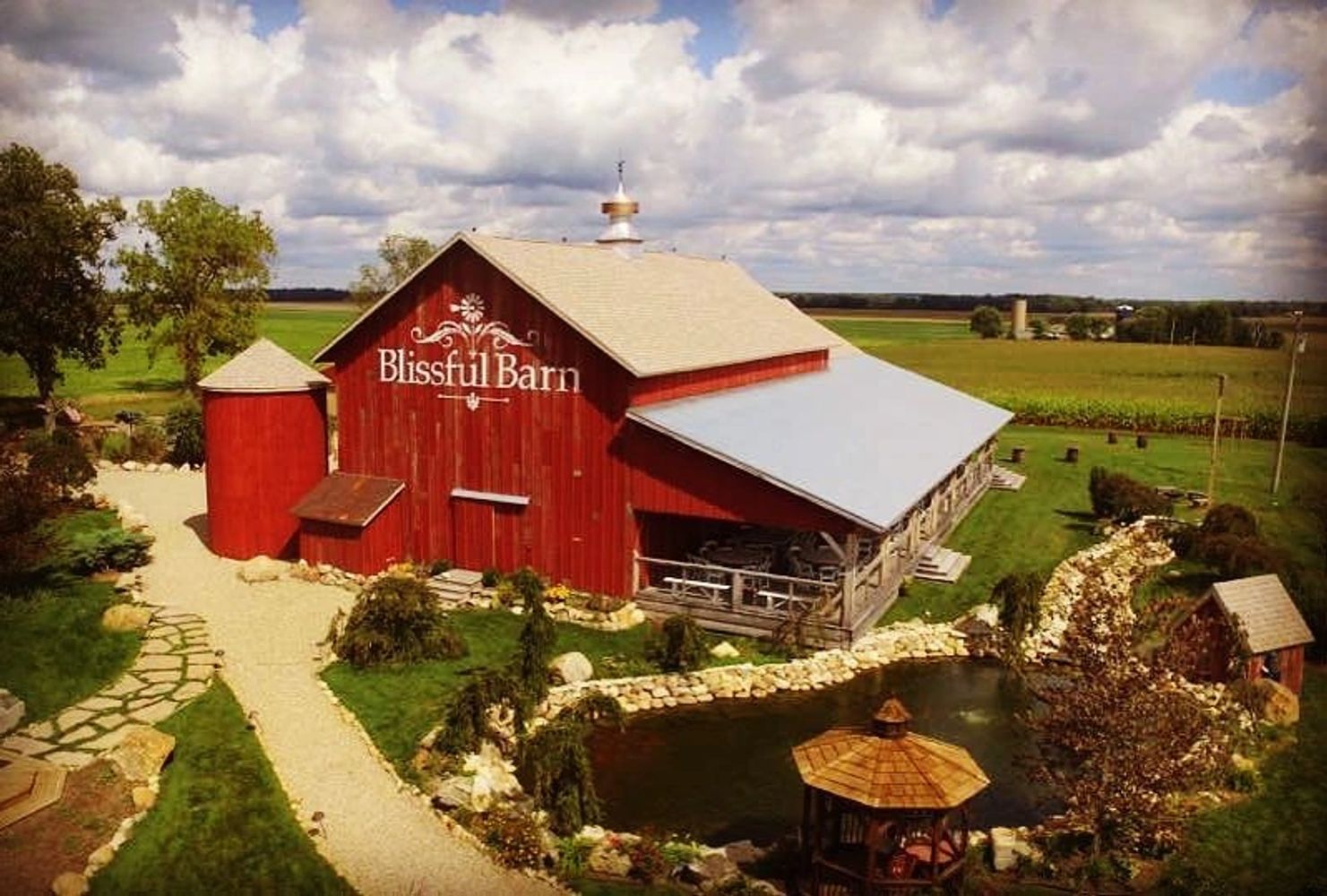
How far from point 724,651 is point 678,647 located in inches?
46.8

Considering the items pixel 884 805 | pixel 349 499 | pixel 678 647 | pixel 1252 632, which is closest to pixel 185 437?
pixel 349 499

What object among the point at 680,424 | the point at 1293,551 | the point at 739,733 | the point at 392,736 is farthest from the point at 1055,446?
the point at 392,736

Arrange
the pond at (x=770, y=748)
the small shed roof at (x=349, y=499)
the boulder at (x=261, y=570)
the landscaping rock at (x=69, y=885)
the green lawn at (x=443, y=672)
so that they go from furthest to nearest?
the small shed roof at (x=349, y=499) < the boulder at (x=261, y=570) < the green lawn at (x=443, y=672) < the pond at (x=770, y=748) < the landscaping rock at (x=69, y=885)

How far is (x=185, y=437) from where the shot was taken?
35.9 m

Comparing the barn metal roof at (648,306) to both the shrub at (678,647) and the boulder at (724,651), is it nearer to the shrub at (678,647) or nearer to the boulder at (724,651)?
the shrub at (678,647)

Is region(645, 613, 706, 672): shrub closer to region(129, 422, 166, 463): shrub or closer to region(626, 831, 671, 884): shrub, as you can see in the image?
region(626, 831, 671, 884): shrub

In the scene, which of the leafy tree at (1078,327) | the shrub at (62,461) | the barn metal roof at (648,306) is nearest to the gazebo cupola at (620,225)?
the barn metal roof at (648,306)

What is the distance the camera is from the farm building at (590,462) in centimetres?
2081

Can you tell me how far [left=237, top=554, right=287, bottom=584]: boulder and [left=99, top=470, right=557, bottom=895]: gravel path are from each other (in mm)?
198

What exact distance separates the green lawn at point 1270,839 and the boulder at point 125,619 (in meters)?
17.9

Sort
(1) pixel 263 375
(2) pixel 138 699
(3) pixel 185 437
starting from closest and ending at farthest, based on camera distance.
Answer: (2) pixel 138 699 → (1) pixel 263 375 → (3) pixel 185 437

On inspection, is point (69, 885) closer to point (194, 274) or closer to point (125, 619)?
point (125, 619)

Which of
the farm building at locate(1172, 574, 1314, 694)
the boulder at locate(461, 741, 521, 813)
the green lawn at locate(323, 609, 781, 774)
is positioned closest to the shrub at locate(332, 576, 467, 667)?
the green lawn at locate(323, 609, 781, 774)

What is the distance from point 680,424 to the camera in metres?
21.7
